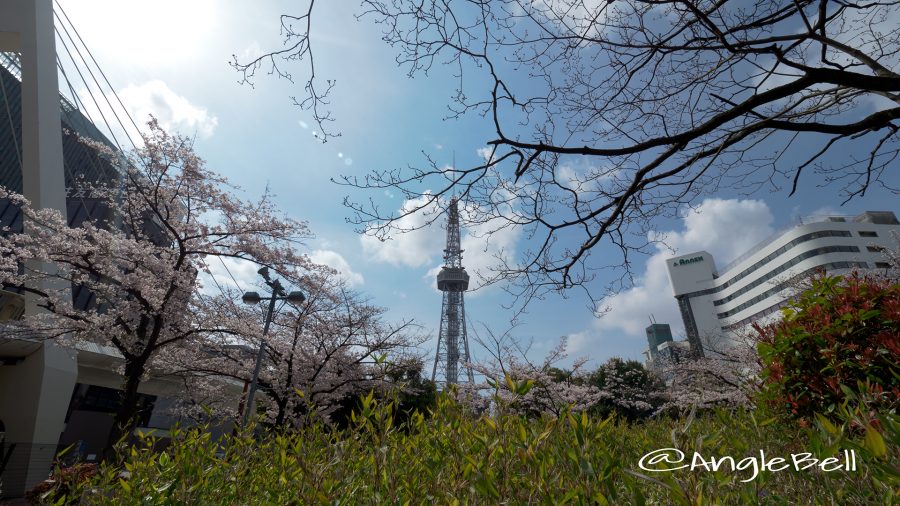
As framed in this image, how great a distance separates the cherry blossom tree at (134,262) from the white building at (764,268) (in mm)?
39577

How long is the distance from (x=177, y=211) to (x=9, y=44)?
731 cm

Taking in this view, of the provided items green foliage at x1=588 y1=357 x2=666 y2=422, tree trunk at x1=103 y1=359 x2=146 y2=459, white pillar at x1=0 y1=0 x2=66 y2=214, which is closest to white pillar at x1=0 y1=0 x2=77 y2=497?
white pillar at x1=0 y1=0 x2=66 y2=214

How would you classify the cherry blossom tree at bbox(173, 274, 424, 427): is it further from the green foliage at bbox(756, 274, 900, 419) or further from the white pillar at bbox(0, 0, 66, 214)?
the green foliage at bbox(756, 274, 900, 419)

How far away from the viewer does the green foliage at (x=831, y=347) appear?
3064 millimetres

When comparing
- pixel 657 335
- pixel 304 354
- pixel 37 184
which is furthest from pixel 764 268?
pixel 37 184

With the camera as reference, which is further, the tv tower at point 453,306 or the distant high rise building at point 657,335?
the distant high rise building at point 657,335

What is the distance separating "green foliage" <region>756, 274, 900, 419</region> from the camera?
121 inches

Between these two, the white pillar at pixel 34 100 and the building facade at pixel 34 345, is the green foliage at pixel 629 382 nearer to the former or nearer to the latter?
the building facade at pixel 34 345

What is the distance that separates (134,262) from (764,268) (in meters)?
70.9

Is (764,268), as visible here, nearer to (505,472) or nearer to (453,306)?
(453,306)

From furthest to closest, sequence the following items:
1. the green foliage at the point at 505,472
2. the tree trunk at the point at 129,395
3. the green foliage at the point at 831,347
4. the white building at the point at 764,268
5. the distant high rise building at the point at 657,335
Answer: the distant high rise building at the point at 657,335, the white building at the point at 764,268, the tree trunk at the point at 129,395, the green foliage at the point at 831,347, the green foliage at the point at 505,472

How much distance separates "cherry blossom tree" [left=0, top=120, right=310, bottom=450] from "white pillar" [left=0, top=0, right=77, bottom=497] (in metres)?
0.97

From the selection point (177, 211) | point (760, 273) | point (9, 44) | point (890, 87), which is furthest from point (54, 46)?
point (760, 273)

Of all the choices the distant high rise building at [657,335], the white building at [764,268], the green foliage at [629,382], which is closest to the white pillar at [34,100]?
the green foliage at [629,382]
